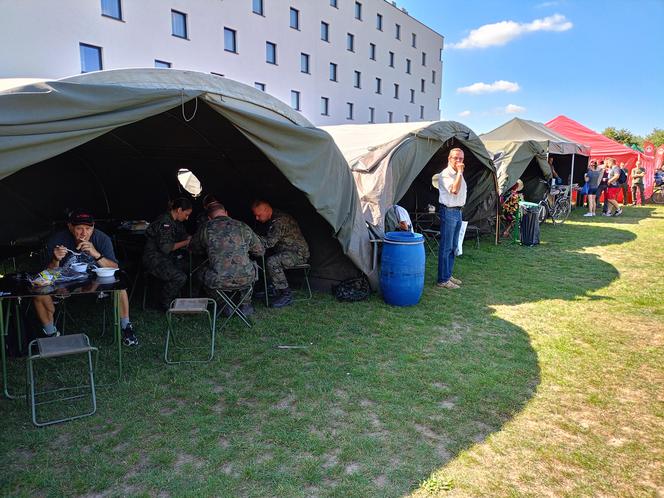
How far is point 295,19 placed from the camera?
3009cm

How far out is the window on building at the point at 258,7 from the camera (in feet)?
88.0

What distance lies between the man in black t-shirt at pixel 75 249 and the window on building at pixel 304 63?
28.5 metres

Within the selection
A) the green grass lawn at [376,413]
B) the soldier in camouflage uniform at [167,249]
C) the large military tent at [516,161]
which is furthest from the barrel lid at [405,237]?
the large military tent at [516,161]

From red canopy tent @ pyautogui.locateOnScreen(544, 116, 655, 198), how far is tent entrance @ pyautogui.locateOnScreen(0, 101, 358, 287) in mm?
16637

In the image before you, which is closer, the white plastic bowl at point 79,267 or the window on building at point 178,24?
the white plastic bowl at point 79,267

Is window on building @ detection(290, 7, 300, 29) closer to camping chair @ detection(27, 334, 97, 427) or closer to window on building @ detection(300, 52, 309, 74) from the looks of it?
window on building @ detection(300, 52, 309, 74)

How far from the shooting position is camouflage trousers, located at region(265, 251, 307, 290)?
5840 mm

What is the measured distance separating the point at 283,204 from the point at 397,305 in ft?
6.77

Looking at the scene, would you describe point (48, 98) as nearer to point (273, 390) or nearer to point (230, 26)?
point (273, 390)

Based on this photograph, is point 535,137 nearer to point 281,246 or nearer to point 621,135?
point 281,246

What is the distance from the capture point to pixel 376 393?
373cm

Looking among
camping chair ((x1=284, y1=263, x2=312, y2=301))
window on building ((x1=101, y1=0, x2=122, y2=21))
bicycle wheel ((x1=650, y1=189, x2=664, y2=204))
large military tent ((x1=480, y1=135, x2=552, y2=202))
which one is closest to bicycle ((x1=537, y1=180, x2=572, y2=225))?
large military tent ((x1=480, y1=135, x2=552, y2=202))

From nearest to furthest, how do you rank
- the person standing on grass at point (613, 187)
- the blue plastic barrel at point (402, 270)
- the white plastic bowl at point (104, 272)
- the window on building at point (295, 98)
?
the white plastic bowl at point (104, 272)
the blue plastic barrel at point (402, 270)
the person standing on grass at point (613, 187)
the window on building at point (295, 98)

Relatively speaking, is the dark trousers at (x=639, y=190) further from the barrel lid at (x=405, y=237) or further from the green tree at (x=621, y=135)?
the green tree at (x=621, y=135)
